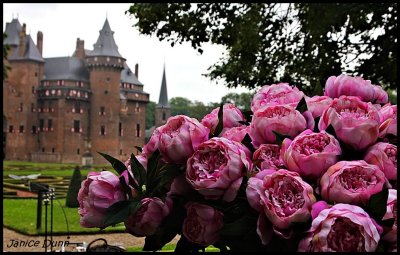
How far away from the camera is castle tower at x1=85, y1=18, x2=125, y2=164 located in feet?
184

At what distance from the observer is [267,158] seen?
1.10 m

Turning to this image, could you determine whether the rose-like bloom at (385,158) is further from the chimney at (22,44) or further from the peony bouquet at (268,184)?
the chimney at (22,44)

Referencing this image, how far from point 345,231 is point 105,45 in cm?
5832

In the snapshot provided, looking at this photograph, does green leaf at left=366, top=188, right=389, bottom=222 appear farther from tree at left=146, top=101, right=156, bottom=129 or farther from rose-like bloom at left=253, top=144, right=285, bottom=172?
tree at left=146, top=101, right=156, bottom=129

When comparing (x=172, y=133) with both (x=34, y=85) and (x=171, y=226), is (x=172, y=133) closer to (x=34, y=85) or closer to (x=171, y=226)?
(x=171, y=226)

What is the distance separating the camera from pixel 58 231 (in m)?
11.0

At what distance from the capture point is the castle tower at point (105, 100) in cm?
5597

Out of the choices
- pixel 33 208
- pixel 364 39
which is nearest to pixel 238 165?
pixel 364 39

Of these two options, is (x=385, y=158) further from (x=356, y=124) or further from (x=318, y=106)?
(x=318, y=106)

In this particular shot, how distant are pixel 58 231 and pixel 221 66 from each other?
4.82 meters

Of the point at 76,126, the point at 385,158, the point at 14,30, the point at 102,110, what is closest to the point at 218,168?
the point at 385,158

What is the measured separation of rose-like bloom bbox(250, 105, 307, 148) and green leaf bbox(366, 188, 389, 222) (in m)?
0.26

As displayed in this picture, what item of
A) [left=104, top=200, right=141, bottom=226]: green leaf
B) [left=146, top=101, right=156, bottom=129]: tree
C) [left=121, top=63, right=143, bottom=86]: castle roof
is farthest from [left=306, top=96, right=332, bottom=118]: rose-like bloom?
[left=146, top=101, right=156, bottom=129]: tree

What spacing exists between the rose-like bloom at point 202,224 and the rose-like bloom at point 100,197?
0.15m
